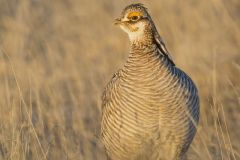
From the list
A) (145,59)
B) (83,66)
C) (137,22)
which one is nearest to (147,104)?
(145,59)

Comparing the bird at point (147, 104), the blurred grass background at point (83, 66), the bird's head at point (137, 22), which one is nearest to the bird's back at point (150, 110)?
the bird at point (147, 104)

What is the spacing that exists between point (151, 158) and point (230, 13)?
348 cm

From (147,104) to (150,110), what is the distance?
46 millimetres

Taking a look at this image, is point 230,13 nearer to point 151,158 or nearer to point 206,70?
point 206,70

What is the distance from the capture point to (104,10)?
10.9m

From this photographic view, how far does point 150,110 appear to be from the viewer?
19.0 feet

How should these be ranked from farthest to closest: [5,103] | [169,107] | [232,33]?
[232,33] < [5,103] < [169,107]

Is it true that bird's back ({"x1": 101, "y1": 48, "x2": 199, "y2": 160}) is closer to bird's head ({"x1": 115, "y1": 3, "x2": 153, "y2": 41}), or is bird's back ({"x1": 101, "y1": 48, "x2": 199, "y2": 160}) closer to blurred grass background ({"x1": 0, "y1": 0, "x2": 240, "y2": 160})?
bird's head ({"x1": 115, "y1": 3, "x2": 153, "y2": 41})

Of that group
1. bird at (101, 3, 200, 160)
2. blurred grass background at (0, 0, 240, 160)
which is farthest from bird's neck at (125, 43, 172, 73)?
blurred grass background at (0, 0, 240, 160)

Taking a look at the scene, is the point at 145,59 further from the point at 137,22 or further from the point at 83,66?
the point at 83,66

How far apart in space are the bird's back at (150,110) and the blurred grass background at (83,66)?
0.38m

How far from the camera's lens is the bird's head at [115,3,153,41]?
615 centimetres

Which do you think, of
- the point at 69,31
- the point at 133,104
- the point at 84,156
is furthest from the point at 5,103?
the point at 69,31

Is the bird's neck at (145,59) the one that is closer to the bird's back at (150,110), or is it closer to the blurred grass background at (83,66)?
the bird's back at (150,110)
